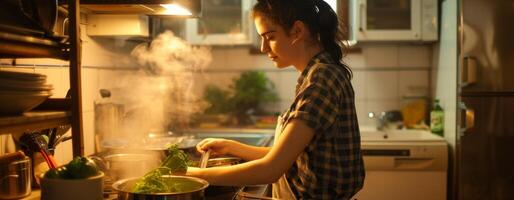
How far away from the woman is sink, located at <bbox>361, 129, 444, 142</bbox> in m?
1.56

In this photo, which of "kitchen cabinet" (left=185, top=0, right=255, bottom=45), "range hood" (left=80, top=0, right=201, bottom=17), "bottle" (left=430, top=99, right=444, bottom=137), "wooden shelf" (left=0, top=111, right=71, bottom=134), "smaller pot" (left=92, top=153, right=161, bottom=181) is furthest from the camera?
"kitchen cabinet" (left=185, top=0, right=255, bottom=45)

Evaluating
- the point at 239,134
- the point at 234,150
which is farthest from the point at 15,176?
the point at 239,134

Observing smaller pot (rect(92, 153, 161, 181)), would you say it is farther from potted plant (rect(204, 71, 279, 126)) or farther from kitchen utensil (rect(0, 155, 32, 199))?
potted plant (rect(204, 71, 279, 126))

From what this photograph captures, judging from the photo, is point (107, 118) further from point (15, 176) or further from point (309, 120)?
point (309, 120)

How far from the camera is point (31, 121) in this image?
93 cm

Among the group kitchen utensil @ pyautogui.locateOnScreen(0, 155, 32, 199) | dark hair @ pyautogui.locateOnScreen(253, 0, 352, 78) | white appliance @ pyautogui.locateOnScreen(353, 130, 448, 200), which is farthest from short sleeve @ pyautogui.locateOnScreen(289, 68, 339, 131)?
white appliance @ pyautogui.locateOnScreen(353, 130, 448, 200)

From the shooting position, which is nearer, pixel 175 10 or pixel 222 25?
pixel 175 10

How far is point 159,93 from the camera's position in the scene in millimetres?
2529

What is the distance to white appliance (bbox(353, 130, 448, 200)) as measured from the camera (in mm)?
2699

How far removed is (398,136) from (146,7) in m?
1.81

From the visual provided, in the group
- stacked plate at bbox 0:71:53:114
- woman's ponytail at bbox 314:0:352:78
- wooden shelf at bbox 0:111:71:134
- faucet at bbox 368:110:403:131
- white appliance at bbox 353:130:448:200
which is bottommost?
white appliance at bbox 353:130:448:200

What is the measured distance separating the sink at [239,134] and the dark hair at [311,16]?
131cm

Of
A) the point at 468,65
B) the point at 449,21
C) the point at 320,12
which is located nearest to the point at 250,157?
the point at 320,12

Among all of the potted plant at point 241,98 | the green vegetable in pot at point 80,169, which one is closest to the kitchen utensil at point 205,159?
the green vegetable in pot at point 80,169
